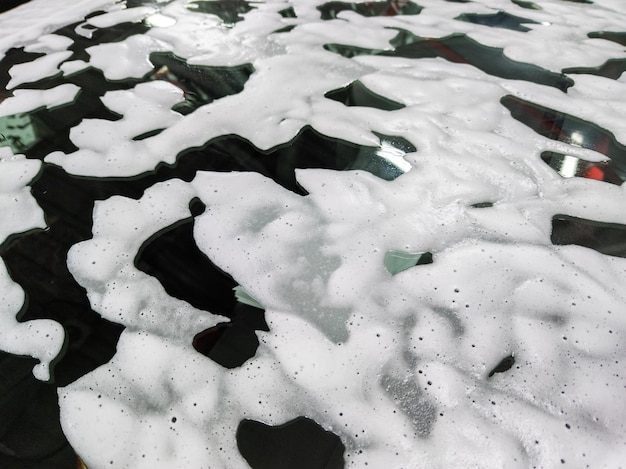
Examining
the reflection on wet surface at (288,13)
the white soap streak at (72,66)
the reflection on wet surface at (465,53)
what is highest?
the reflection on wet surface at (465,53)

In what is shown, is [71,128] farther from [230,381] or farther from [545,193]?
[545,193]

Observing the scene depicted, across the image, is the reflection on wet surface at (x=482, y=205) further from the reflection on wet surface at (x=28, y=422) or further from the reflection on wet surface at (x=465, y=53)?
the reflection on wet surface at (x=28, y=422)

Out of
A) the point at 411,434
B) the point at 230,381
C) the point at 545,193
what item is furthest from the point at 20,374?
the point at 545,193

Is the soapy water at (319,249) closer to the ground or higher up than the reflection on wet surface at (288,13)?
closer to the ground

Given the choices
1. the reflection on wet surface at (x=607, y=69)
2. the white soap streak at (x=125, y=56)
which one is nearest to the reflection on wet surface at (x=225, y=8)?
the white soap streak at (x=125, y=56)

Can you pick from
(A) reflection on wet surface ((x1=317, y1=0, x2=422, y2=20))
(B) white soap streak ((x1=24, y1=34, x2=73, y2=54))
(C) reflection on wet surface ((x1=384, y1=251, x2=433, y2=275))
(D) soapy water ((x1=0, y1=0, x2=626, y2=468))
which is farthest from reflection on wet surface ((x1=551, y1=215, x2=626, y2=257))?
(B) white soap streak ((x1=24, y1=34, x2=73, y2=54))

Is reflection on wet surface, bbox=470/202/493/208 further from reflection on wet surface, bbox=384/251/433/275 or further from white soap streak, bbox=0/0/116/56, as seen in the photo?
white soap streak, bbox=0/0/116/56

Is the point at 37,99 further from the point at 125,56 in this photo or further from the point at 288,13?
the point at 288,13
